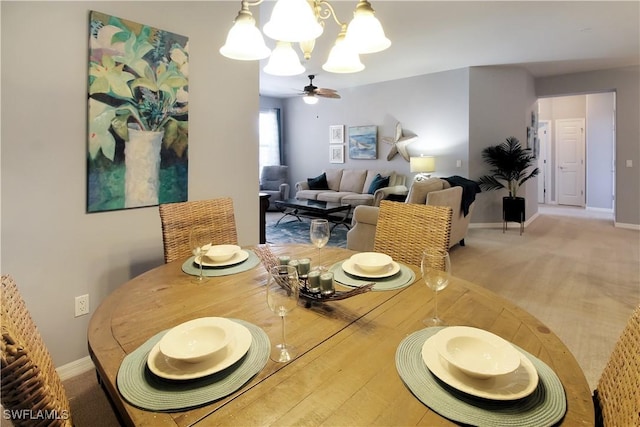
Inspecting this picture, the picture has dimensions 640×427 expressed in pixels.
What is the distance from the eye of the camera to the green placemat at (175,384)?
0.67 metres

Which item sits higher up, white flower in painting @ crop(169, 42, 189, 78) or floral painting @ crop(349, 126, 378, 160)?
floral painting @ crop(349, 126, 378, 160)

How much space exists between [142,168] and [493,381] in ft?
6.93

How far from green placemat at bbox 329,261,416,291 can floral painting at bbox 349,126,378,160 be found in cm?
585

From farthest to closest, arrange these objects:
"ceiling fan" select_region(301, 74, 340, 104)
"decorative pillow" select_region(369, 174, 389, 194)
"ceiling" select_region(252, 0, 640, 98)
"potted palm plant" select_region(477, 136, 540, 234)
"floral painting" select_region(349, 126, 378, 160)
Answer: "floral painting" select_region(349, 126, 378, 160), "decorative pillow" select_region(369, 174, 389, 194), "potted palm plant" select_region(477, 136, 540, 234), "ceiling fan" select_region(301, 74, 340, 104), "ceiling" select_region(252, 0, 640, 98)

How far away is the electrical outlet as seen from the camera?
6.38ft

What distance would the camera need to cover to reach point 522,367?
740 millimetres

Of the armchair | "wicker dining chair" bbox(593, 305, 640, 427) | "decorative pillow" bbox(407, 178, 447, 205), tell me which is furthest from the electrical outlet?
the armchair

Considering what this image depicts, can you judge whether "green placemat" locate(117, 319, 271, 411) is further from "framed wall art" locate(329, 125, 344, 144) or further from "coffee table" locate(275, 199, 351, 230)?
"framed wall art" locate(329, 125, 344, 144)

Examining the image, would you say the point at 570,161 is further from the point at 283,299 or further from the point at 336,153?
the point at 283,299

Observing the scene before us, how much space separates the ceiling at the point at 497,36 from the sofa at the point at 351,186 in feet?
6.00

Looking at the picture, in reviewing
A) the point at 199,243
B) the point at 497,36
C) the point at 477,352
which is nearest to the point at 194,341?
the point at 199,243

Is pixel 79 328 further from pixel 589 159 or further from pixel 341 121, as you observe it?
pixel 589 159

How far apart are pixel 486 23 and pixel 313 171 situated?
488cm

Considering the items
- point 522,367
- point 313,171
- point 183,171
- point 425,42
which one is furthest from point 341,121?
point 522,367
